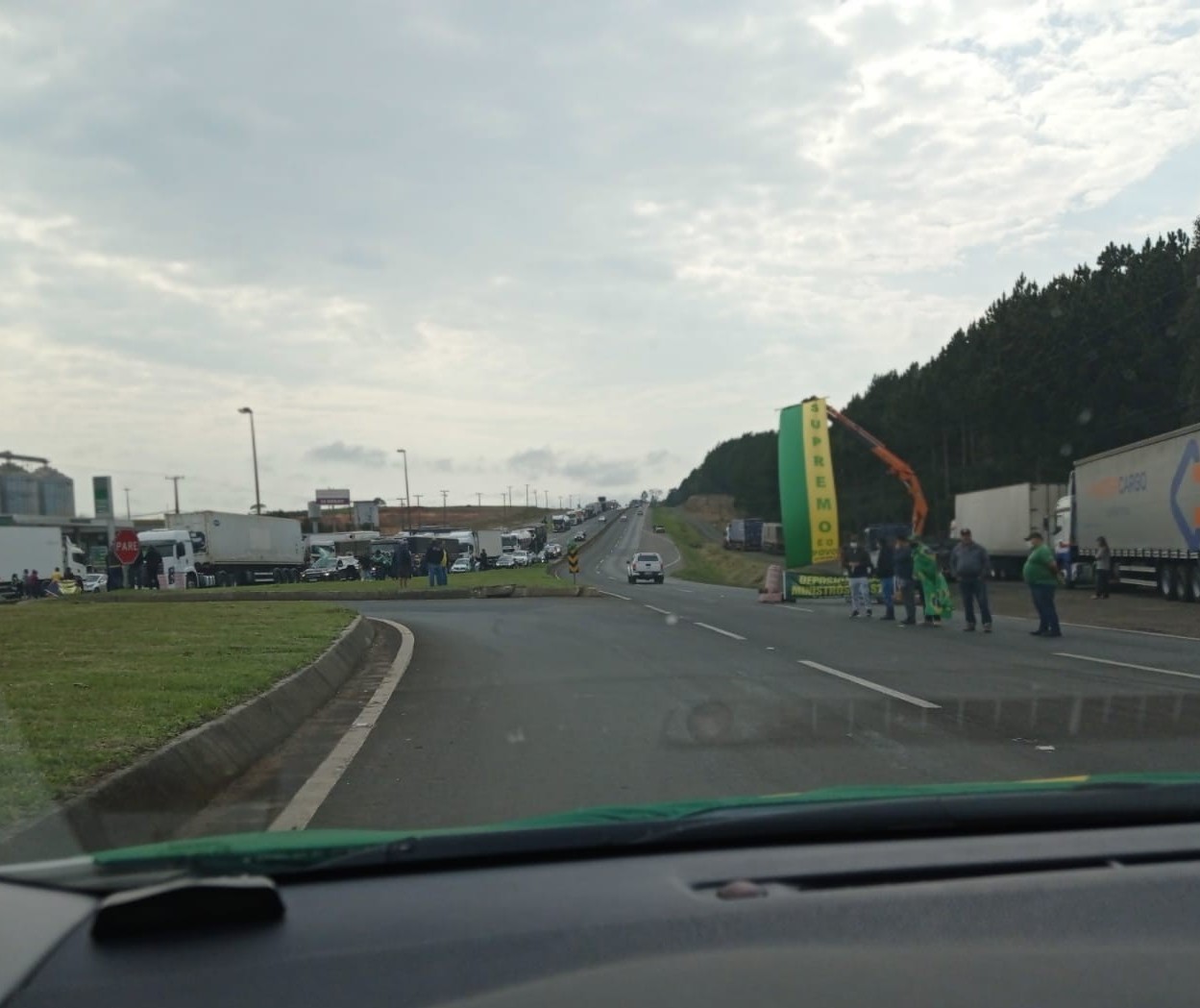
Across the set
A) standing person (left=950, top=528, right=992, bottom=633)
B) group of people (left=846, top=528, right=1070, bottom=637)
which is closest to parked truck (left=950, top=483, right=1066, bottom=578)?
group of people (left=846, top=528, right=1070, bottom=637)

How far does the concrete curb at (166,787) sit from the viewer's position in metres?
5.45

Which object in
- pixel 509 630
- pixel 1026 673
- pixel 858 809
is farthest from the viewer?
pixel 509 630

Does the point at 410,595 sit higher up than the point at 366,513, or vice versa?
the point at 366,513

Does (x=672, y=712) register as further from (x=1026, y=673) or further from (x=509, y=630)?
(x=509, y=630)

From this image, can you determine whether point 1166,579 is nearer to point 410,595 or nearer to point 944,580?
point 944,580

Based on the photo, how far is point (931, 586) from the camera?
66.3ft

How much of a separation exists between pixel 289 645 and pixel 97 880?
11.8 meters

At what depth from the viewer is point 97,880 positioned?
107 inches

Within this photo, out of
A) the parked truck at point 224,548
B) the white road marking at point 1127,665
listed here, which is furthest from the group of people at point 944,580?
the parked truck at point 224,548

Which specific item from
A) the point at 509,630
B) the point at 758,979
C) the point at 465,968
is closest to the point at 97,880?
the point at 465,968

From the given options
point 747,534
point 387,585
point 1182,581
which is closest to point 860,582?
point 1182,581

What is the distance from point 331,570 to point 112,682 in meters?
56.6

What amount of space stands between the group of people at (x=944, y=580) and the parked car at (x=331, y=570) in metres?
44.7

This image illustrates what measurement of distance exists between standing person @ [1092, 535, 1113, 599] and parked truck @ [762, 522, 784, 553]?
182 ft
